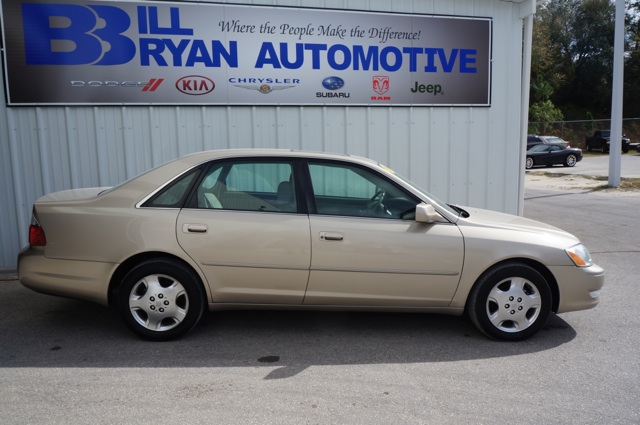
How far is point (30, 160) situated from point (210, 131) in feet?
7.49

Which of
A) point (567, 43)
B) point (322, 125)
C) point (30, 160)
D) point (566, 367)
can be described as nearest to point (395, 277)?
point (566, 367)

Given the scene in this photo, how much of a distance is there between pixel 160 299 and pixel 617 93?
1637 cm

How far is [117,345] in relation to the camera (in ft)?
15.4

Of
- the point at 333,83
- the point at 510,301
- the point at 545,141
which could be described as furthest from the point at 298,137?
the point at 545,141

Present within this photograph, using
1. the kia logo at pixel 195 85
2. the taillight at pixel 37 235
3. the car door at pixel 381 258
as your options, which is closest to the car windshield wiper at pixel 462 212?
the car door at pixel 381 258

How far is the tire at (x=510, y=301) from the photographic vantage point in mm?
4738

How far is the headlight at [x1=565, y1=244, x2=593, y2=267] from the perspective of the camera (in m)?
4.81

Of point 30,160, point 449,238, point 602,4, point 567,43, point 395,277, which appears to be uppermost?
point 602,4

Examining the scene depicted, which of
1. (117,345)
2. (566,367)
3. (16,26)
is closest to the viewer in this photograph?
(566,367)

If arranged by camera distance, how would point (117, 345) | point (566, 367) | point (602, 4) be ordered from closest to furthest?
point (566, 367) → point (117, 345) → point (602, 4)

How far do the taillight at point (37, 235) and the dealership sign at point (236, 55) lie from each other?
2916 millimetres

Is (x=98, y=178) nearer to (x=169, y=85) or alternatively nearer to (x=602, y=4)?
(x=169, y=85)

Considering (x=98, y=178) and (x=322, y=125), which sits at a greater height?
(x=322, y=125)

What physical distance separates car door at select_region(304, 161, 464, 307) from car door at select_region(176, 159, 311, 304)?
0.16m
